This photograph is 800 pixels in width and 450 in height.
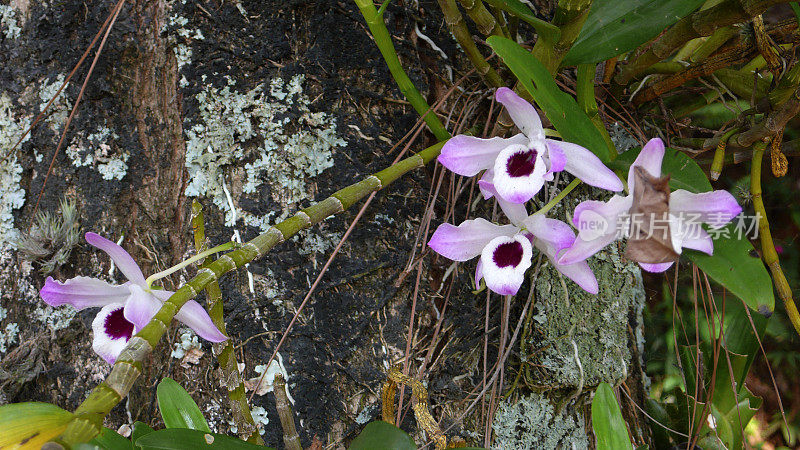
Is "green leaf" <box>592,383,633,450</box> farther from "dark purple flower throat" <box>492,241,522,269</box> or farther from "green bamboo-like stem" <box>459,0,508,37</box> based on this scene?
"green bamboo-like stem" <box>459,0,508,37</box>

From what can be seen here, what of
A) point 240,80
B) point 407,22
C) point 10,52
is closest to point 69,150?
point 10,52

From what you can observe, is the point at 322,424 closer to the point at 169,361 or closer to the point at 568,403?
the point at 169,361

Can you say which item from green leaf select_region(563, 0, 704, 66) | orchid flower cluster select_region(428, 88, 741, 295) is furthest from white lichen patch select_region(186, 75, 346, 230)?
green leaf select_region(563, 0, 704, 66)

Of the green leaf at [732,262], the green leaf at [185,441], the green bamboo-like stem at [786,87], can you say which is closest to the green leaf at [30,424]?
the green leaf at [185,441]

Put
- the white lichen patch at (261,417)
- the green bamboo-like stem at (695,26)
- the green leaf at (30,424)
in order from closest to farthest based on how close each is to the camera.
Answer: the green leaf at (30,424) < the green bamboo-like stem at (695,26) < the white lichen patch at (261,417)

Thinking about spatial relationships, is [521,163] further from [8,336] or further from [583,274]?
[8,336]

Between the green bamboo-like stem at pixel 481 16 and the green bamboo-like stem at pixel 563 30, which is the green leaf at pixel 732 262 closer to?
the green bamboo-like stem at pixel 563 30
